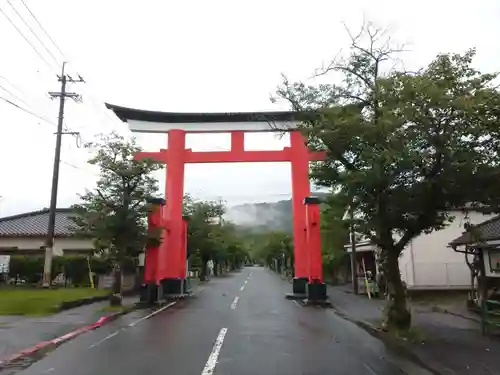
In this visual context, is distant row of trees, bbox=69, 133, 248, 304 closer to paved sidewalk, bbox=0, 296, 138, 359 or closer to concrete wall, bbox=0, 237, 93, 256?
paved sidewalk, bbox=0, 296, 138, 359

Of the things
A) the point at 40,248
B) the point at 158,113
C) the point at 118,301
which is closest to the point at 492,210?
the point at 118,301

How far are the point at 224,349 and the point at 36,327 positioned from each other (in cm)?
639

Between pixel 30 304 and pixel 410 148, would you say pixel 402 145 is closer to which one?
pixel 410 148

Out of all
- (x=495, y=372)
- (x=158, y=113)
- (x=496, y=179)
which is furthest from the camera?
(x=158, y=113)

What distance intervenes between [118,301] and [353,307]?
389 inches

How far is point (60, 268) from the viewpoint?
29656mm

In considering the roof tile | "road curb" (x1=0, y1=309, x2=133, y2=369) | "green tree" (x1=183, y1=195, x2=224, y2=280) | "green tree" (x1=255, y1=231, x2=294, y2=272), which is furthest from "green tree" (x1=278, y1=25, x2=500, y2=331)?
"green tree" (x1=255, y1=231, x2=294, y2=272)

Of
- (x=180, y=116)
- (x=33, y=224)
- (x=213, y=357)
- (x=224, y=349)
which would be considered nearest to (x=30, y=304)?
(x=224, y=349)

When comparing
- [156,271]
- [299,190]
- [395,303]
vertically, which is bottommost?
[395,303]

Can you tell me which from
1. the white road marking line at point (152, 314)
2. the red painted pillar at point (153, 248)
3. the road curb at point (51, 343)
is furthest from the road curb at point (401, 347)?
the red painted pillar at point (153, 248)

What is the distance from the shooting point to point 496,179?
1062 cm

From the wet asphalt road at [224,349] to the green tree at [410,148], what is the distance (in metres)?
2.48

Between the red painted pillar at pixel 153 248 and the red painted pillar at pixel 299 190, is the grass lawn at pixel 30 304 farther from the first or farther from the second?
the red painted pillar at pixel 299 190

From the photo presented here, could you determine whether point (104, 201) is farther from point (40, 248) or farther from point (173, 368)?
point (40, 248)
